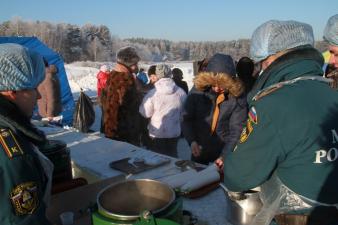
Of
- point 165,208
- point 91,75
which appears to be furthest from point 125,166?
point 91,75

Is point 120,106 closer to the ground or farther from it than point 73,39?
farther from it

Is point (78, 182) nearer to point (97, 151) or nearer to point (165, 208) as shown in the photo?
point (165, 208)

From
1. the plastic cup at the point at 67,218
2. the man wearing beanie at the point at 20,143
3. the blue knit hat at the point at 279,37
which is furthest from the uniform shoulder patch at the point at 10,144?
the blue knit hat at the point at 279,37

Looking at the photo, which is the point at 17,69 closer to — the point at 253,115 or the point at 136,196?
the point at 136,196

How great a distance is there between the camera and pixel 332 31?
8.49 feet

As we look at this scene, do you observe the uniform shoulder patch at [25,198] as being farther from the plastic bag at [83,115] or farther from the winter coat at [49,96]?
the plastic bag at [83,115]

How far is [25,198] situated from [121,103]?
2557mm

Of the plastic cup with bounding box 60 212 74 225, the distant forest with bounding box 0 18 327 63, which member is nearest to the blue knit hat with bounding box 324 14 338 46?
the plastic cup with bounding box 60 212 74 225

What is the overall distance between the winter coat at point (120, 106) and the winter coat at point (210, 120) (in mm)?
876

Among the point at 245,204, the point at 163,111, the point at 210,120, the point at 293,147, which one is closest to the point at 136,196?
the point at 245,204

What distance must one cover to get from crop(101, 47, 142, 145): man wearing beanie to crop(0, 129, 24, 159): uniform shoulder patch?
2468 mm

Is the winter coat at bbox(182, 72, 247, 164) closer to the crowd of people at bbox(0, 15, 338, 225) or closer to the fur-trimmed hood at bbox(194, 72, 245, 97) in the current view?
the fur-trimmed hood at bbox(194, 72, 245, 97)

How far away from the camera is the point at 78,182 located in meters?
1.76

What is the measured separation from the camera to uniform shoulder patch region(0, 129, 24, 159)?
1.11m
